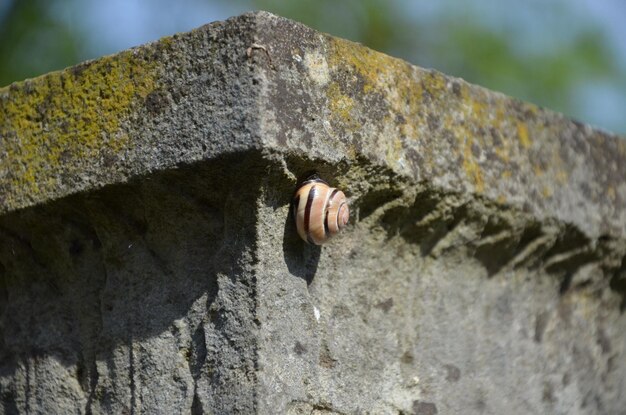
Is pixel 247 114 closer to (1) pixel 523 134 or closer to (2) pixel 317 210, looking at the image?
(2) pixel 317 210

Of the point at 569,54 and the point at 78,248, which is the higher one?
the point at 569,54

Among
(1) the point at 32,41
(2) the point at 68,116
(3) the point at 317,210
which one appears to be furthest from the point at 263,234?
(1) the point at 32,41

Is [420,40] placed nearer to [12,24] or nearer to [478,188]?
[12,24]

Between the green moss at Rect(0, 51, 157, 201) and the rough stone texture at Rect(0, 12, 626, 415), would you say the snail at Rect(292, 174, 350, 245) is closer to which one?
the rough stone texture at Rect(0, 12, 626, 415)

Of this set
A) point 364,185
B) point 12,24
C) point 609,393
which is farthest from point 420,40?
point 364,185

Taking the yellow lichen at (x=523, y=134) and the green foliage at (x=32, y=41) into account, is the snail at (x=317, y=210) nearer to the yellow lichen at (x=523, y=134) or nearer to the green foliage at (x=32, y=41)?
the yellow lichen at (x=523, y=134)

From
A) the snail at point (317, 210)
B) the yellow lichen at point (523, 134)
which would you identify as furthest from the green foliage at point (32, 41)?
the snail at point (317, 210)

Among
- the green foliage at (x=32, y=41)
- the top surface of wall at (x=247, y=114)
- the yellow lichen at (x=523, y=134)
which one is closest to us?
the top surface of wall at (x=247, y=114)

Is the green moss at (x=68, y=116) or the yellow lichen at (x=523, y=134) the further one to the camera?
the yellow lichen at (x=523, y=134)

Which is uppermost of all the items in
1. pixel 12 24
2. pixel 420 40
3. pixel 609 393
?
pixel 420 40
